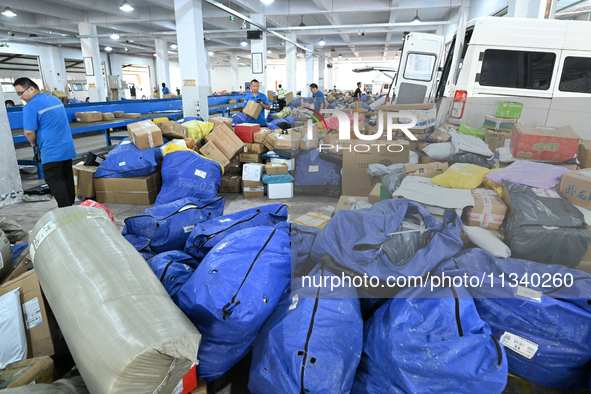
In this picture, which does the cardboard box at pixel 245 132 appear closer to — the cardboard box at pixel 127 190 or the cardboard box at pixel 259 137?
the cardboard box at pixel 259 137

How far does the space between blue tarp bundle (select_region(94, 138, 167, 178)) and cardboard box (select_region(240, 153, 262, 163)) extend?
1.28m

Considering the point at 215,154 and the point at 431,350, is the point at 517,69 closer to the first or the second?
the point at 215,154

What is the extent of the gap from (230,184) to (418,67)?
390 cm

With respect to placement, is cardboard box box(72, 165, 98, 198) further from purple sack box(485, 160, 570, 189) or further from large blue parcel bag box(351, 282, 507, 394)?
purple sack box(485, 160, 570, 189)

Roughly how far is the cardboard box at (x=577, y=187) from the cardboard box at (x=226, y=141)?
3690 millimetres

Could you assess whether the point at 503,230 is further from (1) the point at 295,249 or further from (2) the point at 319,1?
(2) the point at 319,1

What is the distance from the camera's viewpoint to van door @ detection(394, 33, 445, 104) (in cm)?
552

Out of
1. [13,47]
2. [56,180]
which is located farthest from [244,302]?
[13,47]

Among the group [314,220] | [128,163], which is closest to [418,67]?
[314,220]

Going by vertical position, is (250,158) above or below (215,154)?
below

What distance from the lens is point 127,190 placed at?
412 centimetres

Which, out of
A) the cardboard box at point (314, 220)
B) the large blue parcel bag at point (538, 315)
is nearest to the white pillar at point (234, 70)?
the cardboard box at point (314, 220)

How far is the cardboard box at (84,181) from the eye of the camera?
4133 mm

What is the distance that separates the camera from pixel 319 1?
970 cm
